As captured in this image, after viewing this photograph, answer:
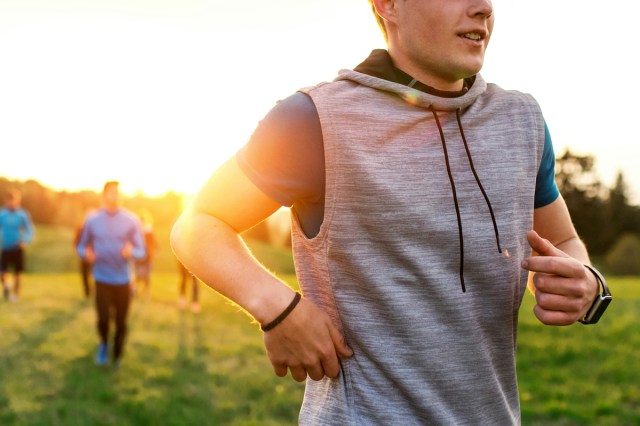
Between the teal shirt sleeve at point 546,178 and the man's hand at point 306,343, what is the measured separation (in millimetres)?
748

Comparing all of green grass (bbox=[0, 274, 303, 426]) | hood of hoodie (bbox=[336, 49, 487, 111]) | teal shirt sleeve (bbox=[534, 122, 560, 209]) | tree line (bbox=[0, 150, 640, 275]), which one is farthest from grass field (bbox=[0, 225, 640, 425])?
tree line (bbox=[0, 150, 640, 275])

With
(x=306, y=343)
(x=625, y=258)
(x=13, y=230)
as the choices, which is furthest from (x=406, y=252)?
(x=625, y=258)

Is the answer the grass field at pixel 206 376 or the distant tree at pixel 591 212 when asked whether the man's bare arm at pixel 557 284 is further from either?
the distant tree at pixel 591 212

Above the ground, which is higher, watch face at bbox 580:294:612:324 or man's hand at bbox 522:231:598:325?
man's hand at bbox 522:231:598:325

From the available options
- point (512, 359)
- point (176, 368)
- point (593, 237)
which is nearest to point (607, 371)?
point (176, 368)

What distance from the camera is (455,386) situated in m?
1.79

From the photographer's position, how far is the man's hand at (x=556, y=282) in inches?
64.0

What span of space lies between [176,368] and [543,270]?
8.35 m

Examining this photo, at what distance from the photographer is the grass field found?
7.02 meters

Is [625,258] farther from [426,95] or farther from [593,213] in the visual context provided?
[426,95]

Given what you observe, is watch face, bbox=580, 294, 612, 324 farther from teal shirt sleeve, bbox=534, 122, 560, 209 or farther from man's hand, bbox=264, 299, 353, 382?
man's hand, bbox=264, 299, 353, 382

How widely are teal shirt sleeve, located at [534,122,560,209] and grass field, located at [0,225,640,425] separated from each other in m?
5.26

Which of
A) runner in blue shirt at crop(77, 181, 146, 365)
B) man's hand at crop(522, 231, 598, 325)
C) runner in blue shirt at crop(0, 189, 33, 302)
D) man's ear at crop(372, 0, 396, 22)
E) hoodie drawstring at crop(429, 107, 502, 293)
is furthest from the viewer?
runner in blue shirt at crop(0, 189, 33, 302)

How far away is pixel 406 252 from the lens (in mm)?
1699
